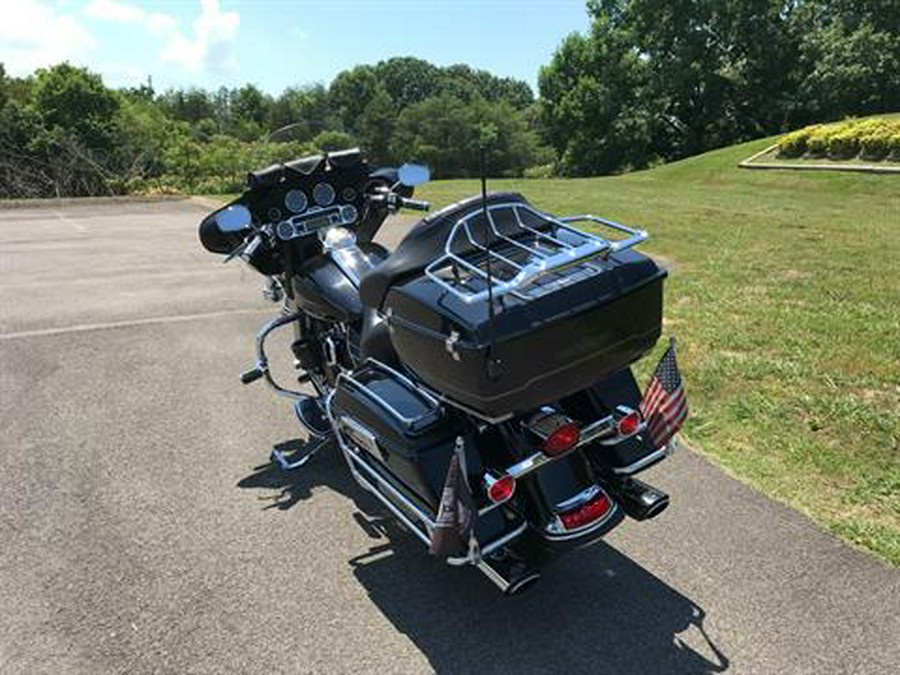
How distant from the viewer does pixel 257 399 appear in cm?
A: 523

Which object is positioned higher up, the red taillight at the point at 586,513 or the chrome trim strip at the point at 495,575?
the red taillight at the point at 586,513

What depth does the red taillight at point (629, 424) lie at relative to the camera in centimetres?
283

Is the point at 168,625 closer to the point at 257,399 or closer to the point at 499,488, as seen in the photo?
the point at 499,488

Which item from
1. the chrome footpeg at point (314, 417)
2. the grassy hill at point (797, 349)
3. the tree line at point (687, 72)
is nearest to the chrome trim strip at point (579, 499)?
the grassy hill at point (797, 349)

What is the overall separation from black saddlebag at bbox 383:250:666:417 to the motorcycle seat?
0.17 feet

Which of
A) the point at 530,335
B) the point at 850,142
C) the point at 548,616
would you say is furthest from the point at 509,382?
the point at 850,142

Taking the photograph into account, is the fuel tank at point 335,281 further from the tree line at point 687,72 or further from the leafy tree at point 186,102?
the leafy tree at point 186,102

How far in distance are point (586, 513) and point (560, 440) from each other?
12.0 inches

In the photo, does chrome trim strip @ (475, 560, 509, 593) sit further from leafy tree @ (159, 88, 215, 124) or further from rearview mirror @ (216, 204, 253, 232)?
leafy tree @ (159, 88, 215, 124)

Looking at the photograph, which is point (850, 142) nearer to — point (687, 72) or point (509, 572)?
point (509, 572)

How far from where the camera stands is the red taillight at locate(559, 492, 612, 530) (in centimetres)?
264

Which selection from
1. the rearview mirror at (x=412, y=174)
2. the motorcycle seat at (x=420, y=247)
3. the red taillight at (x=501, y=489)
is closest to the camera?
the red taillight at (x=501, y=489)

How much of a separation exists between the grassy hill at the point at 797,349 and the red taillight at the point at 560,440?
159cm

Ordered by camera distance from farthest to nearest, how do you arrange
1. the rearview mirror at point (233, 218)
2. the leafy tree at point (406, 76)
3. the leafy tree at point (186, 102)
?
the leafy tree at point (406, 76) < the leafy tree at point (186, 102) < the rearview mirror at point (233, 218)
